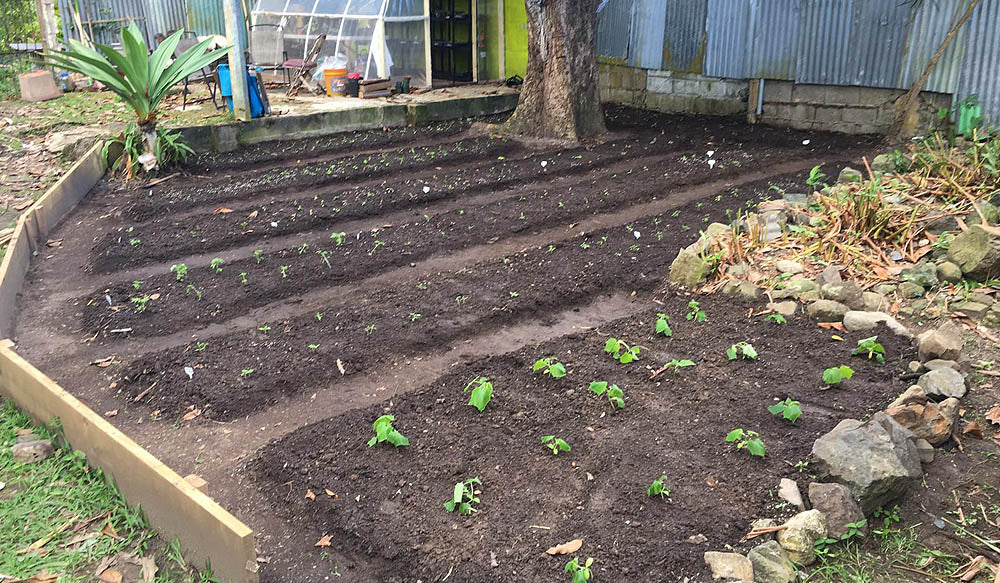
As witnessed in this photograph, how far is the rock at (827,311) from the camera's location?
490 centimetres

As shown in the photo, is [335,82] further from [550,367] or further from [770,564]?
[770,564]

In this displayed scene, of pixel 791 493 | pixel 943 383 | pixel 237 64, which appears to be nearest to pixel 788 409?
pixel 791 493

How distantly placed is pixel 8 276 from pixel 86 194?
2835 mm

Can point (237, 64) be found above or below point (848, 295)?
above

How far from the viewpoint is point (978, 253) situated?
5082 millimetres

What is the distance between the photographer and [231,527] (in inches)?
113

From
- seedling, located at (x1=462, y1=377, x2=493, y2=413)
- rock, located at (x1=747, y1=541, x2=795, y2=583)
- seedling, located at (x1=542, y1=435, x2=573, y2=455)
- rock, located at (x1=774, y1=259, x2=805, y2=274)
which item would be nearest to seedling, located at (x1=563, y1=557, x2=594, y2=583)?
rock, located at (x1=747, y1=541, x2=795, y2=583)

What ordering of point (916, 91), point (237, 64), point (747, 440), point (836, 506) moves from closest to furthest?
point (836, 506), point (747, 440), point (916, 91), point (237, 64)

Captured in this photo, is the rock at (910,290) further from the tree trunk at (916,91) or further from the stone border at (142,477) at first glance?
the tree trunk at (916,91)

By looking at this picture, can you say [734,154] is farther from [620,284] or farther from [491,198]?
[620,284]

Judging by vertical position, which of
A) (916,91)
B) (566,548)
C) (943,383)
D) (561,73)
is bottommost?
(566,548)

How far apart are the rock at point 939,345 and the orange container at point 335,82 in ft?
32.9

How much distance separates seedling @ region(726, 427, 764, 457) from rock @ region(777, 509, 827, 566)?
1.37ft

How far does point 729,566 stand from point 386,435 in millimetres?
1634
